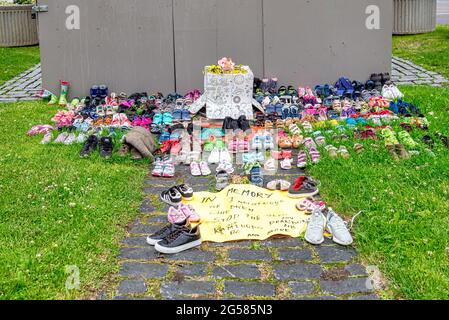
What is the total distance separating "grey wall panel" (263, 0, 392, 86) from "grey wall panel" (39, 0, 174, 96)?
1.59 m

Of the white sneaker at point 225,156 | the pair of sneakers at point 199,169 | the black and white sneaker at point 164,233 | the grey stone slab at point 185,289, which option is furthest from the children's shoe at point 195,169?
the grey stone slab at point 185,289

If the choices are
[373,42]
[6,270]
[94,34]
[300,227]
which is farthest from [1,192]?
[373,42]

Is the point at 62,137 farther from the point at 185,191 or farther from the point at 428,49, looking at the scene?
the point at 428,49

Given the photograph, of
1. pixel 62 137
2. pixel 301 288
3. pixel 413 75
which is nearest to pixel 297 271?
pixel 301 288

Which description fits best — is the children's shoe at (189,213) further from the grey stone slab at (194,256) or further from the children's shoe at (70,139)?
the children's shoe at (70,139)

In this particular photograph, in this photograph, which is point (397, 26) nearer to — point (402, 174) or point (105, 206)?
point (402, 174)

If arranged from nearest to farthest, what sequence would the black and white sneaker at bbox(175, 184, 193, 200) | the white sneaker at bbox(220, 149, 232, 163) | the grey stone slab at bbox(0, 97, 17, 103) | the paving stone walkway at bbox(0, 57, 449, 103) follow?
the black and white sneaker at bbox(175, 184, 193, 200) → the white sneaker at bbox(220, 149, 232, 163) → the grey stone slab at bbox(0, 97, 17, 103) → the paving stone walkway at bbox(0, 57, 449, 103)

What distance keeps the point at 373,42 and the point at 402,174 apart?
443cm

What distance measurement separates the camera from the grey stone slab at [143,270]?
4.53 metres

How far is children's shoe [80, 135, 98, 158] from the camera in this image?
7.22 m

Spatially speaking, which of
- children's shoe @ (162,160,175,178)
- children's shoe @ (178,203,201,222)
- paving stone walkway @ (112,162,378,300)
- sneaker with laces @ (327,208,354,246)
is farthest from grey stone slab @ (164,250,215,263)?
children's shoe @ (162,160,175,178)

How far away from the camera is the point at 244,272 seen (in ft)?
15.0

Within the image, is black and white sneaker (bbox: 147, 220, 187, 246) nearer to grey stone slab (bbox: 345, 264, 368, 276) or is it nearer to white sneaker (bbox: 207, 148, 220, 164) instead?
grey stone slab (bbox: 345, 264, 368, 276)

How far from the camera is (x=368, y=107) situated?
356 inches
